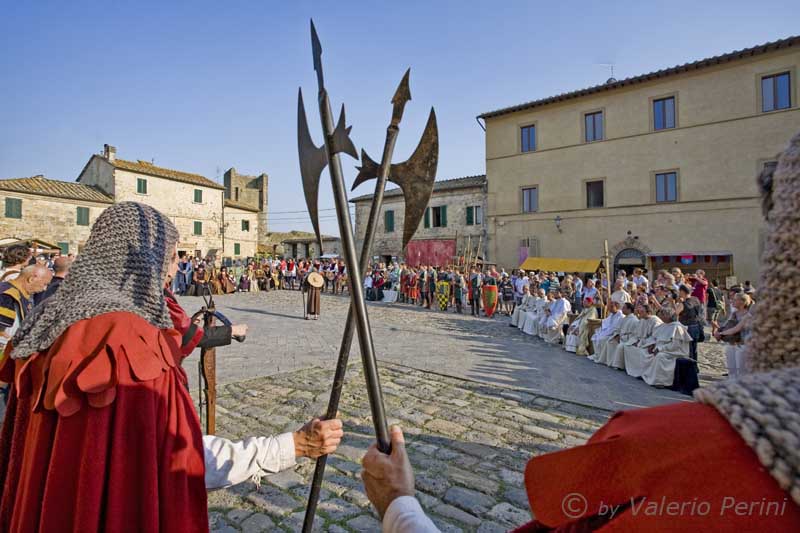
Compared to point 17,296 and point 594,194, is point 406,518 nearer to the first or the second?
point 17,296

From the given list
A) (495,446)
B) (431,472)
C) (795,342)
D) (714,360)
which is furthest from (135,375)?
(714,360)

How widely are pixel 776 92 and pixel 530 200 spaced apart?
1174cm

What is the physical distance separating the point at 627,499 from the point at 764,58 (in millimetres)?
27060

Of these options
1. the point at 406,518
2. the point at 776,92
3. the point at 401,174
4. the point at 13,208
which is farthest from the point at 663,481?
the point at 13,208

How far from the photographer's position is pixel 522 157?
87.7ft

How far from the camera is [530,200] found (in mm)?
26453

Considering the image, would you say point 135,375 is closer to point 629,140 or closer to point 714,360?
point 714,360

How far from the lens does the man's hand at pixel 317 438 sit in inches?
72.4

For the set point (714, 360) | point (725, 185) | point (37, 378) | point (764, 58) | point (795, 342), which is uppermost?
point (764, 58)

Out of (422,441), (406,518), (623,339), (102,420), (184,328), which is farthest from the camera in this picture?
(623,339)

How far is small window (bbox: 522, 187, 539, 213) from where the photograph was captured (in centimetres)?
2614

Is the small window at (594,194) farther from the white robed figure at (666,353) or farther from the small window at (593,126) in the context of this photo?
the white robed figure at (666,353)

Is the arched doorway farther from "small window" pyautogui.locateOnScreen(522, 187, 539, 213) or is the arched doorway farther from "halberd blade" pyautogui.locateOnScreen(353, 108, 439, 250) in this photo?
"halberd blade" pyautogui.locateOnScreen(353, 108, 439, 250)

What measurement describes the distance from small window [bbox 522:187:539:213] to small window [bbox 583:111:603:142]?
3.84 m
